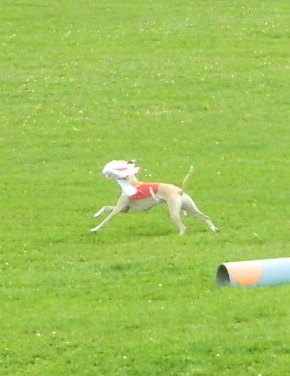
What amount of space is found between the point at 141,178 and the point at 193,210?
3.97 metres

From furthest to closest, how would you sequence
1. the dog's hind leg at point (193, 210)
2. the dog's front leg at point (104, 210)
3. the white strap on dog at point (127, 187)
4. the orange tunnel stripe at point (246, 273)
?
the dog's front leg at point (104, 210) < the dog's hind leg at point (193, 210) < the white strap on dog at point (127, 187) < the orange tunnel stripe at point (246, 273)

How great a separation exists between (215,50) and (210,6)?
4796 mm

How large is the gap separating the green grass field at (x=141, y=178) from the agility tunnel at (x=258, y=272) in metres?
0.14

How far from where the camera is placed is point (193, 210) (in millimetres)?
18281

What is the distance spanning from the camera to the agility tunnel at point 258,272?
49.2 feet

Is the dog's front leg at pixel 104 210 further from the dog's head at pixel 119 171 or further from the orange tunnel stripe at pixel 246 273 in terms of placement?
the orange tunnel stripe at pixel 246 273

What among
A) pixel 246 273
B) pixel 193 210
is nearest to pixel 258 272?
pixel 246 273

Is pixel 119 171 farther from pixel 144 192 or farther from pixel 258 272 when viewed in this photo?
pixel 258 272

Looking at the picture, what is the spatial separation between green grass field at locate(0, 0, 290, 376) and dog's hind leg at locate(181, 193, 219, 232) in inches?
9.6

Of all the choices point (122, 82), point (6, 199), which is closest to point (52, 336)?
point (6, 199)

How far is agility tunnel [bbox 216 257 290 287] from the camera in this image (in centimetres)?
1500

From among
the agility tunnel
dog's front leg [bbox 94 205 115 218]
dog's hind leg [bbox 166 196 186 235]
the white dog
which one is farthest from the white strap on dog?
the agility tunnel

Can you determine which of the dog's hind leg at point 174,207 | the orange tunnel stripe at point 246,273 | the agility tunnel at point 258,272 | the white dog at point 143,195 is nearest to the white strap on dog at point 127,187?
the white dog at point 143,195

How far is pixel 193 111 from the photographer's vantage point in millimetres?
27531
